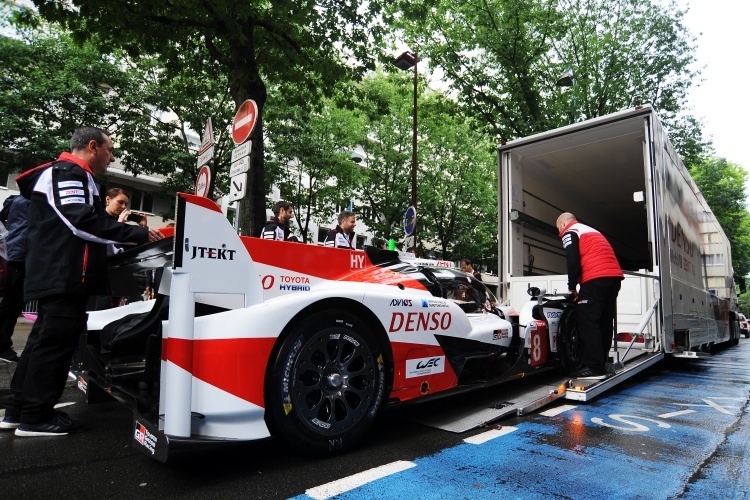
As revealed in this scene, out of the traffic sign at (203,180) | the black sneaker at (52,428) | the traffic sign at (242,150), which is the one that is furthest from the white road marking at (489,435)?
the traffic sign at (203,180)

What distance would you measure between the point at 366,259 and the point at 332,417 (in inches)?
43.2

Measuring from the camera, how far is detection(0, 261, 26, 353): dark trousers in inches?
164

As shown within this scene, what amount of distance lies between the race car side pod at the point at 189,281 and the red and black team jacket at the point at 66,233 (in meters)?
0.69

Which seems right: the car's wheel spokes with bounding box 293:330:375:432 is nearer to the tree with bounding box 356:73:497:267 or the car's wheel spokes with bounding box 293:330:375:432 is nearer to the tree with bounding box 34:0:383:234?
the tree with bounding box 34:0:383:234

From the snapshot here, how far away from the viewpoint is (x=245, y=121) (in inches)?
200

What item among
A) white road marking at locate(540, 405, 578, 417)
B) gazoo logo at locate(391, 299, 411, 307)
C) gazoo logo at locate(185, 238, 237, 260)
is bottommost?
white road marking at locate(540, 405, 578, 417)

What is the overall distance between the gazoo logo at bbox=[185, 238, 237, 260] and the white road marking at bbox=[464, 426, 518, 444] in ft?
6.25

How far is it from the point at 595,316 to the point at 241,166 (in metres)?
3.93

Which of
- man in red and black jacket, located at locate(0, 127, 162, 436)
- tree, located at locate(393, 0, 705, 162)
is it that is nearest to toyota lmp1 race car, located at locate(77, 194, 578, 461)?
man in red and black jacket, located at locate(0, 127, 162, 436)

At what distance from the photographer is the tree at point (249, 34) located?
6766mm

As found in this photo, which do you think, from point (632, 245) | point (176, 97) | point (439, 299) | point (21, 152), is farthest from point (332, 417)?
point (21, 152)

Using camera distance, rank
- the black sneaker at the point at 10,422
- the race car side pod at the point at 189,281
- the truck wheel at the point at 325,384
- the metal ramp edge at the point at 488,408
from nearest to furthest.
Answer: the race car side pod at the point at 189,281, the truck wheel at the point at 325,384, the black sneaker at the point at 10,422, the metal ramp edge at the point at 488,408

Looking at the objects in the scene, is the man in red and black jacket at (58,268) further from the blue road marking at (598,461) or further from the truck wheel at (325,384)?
the blue road marking at (598,461)

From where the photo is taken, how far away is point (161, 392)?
213cm
